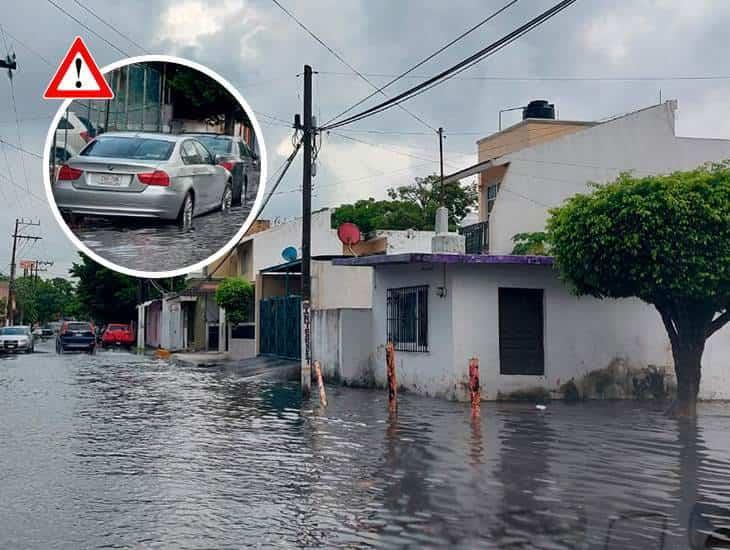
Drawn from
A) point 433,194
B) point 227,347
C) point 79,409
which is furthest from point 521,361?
point 433,194

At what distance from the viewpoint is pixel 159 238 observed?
6043 mm

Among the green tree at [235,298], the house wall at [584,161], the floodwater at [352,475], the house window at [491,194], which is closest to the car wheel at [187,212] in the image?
the floodwater at [352,475]

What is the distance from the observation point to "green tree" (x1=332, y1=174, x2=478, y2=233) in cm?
5306

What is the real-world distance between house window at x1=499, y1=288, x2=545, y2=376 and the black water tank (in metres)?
11.3

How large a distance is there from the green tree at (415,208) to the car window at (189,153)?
4496cm

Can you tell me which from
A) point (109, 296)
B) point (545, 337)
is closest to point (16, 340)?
point (109, 296)

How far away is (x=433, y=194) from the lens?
54.6 m

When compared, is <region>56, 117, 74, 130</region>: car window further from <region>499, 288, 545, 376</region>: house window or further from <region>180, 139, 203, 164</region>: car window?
<region>499, 288, 545, 376</region>: house window

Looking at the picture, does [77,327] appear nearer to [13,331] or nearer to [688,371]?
[13,331]

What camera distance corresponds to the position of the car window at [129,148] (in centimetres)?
560

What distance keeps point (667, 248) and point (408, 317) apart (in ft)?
24.4

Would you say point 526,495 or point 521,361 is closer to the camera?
point 526,495

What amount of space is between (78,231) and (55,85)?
0.92m

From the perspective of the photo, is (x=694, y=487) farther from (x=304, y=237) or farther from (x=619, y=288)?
(x=304, y=237)
